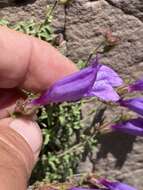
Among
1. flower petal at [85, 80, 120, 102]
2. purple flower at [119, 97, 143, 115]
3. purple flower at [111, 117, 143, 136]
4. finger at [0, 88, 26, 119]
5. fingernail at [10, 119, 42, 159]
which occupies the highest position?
flower petal at [85, 80, 120, 102]

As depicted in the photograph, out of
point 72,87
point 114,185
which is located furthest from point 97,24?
point 72,87

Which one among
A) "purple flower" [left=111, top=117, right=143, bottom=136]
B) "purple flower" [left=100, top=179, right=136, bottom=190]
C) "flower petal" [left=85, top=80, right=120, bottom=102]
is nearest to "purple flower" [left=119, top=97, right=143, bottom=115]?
"purple flower" [left=111, top=117, right=143, bottom=136]

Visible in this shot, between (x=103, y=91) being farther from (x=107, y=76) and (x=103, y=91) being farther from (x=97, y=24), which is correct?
(x=97, y=24)

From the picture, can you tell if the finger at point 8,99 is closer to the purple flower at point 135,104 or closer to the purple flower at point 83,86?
the purple flower at point 83,86

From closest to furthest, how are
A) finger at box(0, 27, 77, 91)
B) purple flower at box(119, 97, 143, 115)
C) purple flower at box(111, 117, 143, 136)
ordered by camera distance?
finger at box(0, 27, 77, 91) < purple flower at box(119, 97, 143, 115) < purple flower at box(111, 117, 143, 136)

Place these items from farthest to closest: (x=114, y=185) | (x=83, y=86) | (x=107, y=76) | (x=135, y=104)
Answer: (x=114, y=185)
(x=135, y=104)
(x=107, y=76)
(x=83, y=86)

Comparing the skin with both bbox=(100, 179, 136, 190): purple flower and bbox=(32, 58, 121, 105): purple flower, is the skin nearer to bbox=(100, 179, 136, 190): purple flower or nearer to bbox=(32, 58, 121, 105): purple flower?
bbox=(32, 58, 121, 105): purple flower

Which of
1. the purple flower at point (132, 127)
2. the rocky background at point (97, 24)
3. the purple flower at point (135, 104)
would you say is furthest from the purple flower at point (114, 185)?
the rocky background at point (97, 24)

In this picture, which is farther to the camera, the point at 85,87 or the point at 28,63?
the point at 28,63
